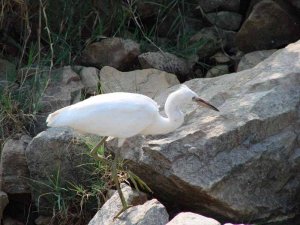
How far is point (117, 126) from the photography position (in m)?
4.77

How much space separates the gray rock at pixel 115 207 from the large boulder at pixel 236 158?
0.13 meters

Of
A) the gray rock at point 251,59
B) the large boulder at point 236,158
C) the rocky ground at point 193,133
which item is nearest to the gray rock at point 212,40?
the rocky ground at point 193,133

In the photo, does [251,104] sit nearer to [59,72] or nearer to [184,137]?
[184,137]

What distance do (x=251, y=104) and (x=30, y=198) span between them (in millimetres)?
2066

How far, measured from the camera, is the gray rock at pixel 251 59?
669 cm

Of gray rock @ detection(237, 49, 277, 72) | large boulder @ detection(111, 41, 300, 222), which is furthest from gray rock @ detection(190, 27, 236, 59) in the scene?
large boulder @ detection(111, 41, 300, 222)

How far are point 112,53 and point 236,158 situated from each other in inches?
98.5

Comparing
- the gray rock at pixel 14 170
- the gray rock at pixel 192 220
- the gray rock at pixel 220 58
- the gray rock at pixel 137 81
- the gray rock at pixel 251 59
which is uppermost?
the gray rock at pixel 192 220

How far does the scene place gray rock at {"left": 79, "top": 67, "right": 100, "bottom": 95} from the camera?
666cm

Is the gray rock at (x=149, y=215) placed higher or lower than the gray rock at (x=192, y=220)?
lower

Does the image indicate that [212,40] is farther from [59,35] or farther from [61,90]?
[61,90]

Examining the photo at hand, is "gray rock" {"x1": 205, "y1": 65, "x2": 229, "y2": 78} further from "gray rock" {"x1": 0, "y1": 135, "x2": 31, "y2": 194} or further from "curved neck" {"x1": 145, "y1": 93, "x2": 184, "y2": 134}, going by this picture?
"curved neck" {"x1": 145, "y1": 93, "x2": 184, "y2": 134}

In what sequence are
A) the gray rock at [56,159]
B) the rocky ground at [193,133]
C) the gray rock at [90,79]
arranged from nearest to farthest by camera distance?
the rocky ground at [193,133]
the gray rock at [56,159]
the gray rock at [90,79]

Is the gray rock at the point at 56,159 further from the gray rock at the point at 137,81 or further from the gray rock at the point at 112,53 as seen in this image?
the gray rock at the point at 112,53
